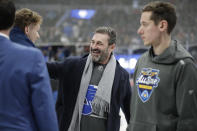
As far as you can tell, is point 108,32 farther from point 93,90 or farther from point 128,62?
point 128,62

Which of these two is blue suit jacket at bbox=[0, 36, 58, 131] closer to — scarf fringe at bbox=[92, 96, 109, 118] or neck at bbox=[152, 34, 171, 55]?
neck at bbox=[152, 34, 171, 55]

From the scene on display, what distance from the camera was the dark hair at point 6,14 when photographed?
5.97 ft

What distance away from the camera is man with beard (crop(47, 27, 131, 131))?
2.85 m

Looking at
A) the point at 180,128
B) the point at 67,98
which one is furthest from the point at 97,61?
the point at 180,128

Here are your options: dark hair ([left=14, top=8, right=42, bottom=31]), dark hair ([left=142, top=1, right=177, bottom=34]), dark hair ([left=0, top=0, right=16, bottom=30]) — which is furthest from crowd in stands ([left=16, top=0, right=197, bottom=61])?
dark hair ([left=0, top=0, right=16, bottom=30])

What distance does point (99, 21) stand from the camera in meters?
7.23

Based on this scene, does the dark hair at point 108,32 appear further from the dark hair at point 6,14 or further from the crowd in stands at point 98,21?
the crowd in stands at point 98,21

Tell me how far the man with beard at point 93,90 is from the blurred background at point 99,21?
4.16m

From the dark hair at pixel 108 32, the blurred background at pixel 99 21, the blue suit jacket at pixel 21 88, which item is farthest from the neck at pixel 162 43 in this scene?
the blurred background at pixel 99 21

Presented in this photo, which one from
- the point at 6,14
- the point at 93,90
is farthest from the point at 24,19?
the point at 93,90

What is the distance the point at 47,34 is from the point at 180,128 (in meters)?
5.59

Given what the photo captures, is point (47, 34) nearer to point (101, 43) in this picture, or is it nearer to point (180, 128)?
point (101, 43)

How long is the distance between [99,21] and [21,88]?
550 cm

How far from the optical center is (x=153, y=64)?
7.10 ft
